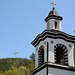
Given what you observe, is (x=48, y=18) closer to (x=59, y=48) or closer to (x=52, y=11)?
(x=52, y=11)

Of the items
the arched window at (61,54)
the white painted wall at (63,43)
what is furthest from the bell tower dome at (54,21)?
the arched window at (61,54)

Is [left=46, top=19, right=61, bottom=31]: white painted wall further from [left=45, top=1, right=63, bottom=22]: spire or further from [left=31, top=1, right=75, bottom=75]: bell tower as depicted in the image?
[left=45, top=1, right=63, bottom=22]: spire

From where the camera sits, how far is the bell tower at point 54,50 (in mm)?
29266

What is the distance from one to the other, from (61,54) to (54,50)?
1.71m

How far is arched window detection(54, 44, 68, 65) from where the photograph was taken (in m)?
30.6

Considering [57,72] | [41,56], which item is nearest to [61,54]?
Result: [41,56]

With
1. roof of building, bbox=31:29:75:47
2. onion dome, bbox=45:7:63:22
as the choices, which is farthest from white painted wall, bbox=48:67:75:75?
onion dome, bbox=45:7:63:22

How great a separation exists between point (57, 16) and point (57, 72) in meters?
7.30

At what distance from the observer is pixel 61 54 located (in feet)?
104

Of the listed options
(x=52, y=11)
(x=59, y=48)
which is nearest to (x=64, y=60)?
(x=59, y=48)

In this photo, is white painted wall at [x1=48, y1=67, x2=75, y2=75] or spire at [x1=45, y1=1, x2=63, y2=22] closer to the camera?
white painted wall at [x1=48, y1=67, x2=75, y2=75]

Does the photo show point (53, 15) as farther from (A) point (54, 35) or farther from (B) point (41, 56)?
(B) point (41, 56)

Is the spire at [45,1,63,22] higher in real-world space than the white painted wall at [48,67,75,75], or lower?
higher

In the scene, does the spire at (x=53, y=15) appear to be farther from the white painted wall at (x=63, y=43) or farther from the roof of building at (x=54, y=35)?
the white painted wall at (x=63, y=43)
